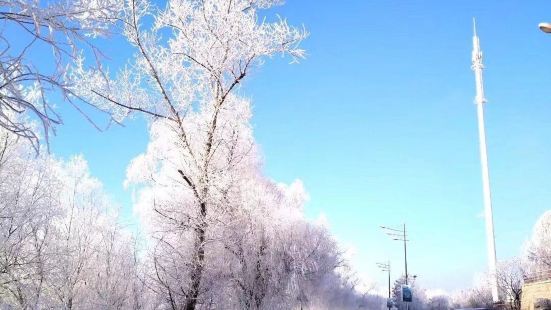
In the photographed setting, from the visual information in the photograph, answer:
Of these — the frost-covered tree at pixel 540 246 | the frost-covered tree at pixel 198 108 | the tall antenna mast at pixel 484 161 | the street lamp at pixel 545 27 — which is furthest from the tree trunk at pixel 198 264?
the tall antenna mast at pixel 484 161

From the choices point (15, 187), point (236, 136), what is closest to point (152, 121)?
point (236, 136)

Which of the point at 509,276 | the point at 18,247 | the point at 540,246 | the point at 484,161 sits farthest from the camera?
the point at 484,161

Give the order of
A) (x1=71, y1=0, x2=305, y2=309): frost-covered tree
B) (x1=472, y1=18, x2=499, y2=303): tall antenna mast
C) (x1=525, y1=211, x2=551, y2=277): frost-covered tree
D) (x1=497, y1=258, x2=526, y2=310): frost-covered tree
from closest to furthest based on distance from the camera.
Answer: (x1=71, y1=0, x2=305, y2=309): frost-covered tree < (x1=525, y1=211, x2=551, y2=277): frost-covered tree < (x1=497, y1=258, x2=526, y2=310): frost-covered tree < (x1=472, y1=18, x2=499, y2=303): tall antenna mast

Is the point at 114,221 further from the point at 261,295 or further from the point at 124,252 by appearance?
the point at 261,295

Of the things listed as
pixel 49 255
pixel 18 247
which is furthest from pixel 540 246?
pixel 18 247

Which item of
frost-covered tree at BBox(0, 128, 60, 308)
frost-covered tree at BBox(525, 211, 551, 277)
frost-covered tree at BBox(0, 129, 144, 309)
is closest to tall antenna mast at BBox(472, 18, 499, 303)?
frost-covered tree at BBox(525, 211, 551, 277)

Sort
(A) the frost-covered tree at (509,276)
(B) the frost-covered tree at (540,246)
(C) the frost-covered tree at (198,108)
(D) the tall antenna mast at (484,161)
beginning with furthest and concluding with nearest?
(D) the tall antenna mast at (484,161) → (A) the frost-covered tree at (509,276) → (B) the frost-covered tree at (540,246) → (C) the frost-covered tree at (198,108)

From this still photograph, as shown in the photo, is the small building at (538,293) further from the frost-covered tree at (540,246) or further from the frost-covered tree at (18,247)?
the frost-covered tree at (18,247)

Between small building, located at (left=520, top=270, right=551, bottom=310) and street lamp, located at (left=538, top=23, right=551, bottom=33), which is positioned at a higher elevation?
street lamp, located at (left=538, top=23, right=551, bottom=33)

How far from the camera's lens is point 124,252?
18000 millimetres

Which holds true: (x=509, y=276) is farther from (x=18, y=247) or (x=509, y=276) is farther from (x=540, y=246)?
(x=18, y=247)

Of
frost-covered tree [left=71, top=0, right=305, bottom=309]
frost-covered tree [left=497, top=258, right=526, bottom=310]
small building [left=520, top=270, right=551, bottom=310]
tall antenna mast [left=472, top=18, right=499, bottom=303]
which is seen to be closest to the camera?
frost-covered tree [left=71, top=0, right=305, bottom=309]

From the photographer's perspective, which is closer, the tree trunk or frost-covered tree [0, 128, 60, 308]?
the tree trunk

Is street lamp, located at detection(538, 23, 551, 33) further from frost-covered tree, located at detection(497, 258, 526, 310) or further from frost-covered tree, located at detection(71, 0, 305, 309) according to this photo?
frost-covered tree, located at detection(497, 258, 526, 310)
